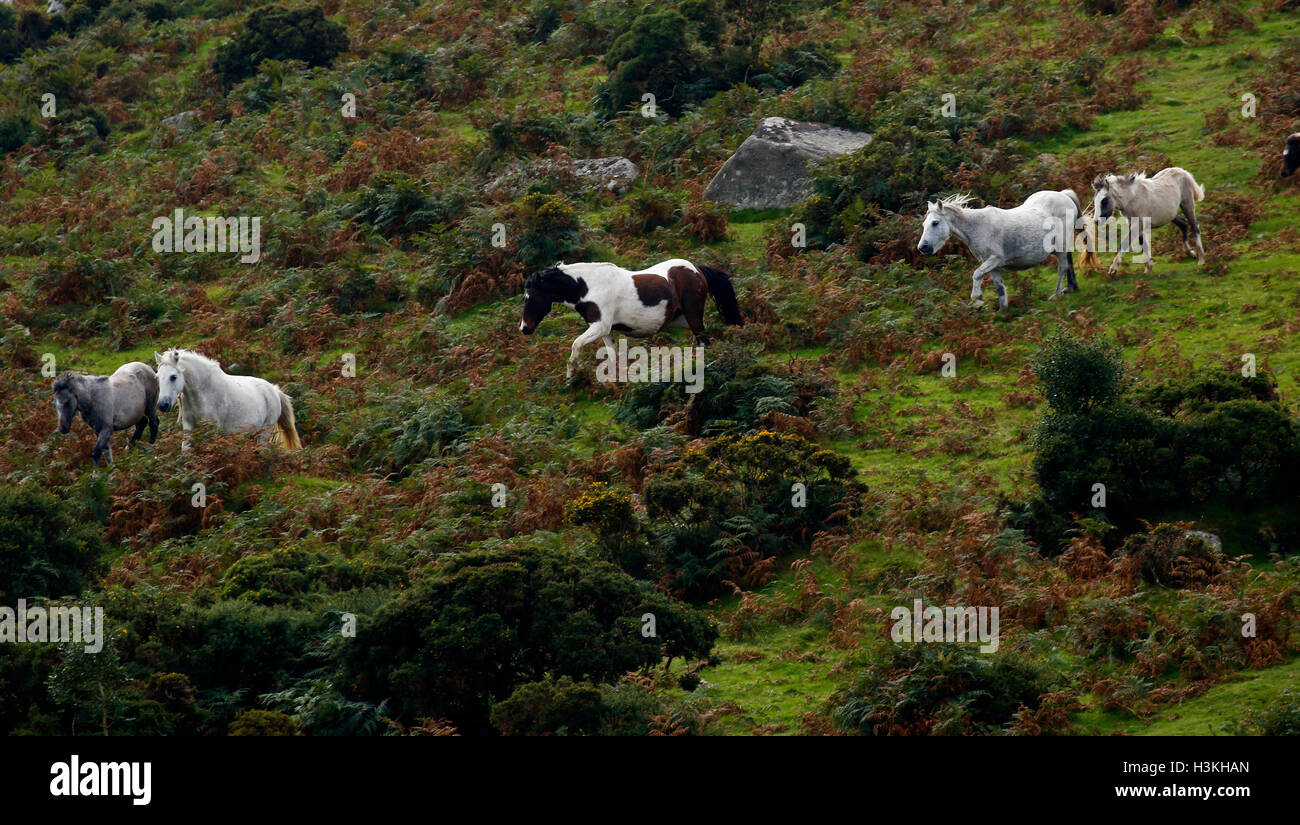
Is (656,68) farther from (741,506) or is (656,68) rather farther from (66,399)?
(741,506)

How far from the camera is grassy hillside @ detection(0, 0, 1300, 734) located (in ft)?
40.0

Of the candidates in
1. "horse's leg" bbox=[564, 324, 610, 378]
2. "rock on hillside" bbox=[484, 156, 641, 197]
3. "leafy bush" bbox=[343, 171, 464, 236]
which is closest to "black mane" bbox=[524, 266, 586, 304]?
"horse's leg" bbox=[564, 324, 610, 378]

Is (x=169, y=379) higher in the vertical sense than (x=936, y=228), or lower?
lower

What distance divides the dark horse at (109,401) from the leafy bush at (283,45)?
2210cm

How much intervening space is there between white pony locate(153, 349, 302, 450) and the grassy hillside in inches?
28.4

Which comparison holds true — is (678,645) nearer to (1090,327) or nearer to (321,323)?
(1090,327)

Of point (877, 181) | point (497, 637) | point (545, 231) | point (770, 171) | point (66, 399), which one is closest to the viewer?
point (497, 637)

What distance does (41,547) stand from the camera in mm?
15547

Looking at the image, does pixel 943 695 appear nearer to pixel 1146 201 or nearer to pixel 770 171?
pixel 1146 201

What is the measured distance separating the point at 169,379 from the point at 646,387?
7.48 meters

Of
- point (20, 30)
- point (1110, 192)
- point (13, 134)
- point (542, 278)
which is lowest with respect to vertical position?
point (542, 278)

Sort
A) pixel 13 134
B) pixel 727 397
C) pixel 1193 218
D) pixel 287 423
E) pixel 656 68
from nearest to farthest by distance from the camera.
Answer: pixel 727 397
pixel 287 423
pixel 1193 218
pixel 656 68
pixel 13 134

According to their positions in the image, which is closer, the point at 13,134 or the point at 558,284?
the point at 558,284

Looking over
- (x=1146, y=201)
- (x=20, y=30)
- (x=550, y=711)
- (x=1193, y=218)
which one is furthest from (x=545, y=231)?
(x=20, y=30)
